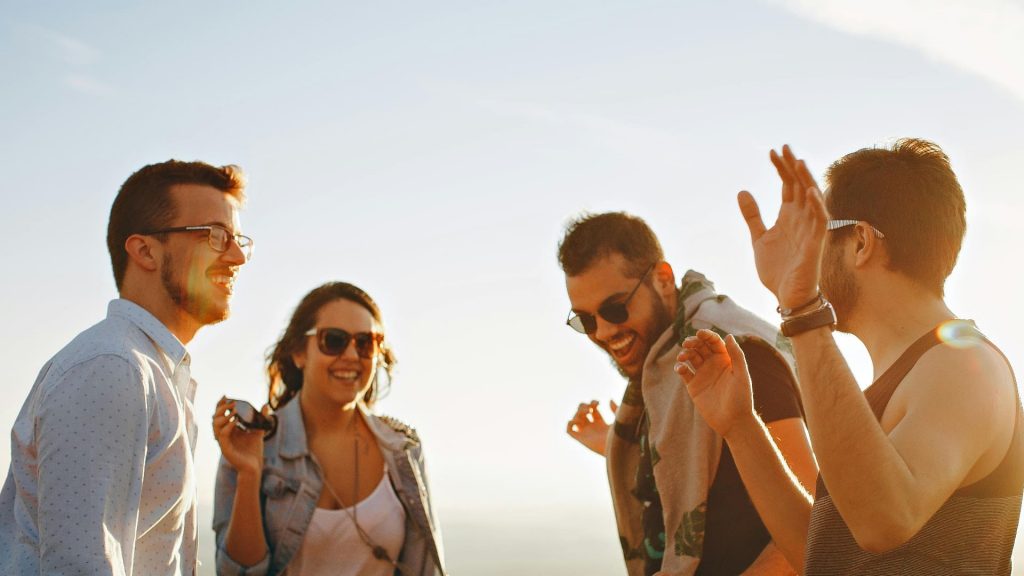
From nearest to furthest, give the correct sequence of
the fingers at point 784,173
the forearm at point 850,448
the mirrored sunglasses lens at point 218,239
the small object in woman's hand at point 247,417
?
1. the forearm at point 850,448
2. the fingers at point 784,173
3. the mirrored sunglasses lens at point 218,239
4. the small object in woman's hand at point 247,417

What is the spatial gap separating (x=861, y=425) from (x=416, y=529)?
3610mm

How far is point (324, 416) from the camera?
19.3 ft

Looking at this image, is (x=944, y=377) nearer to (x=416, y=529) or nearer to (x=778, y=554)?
(x=778, y=554)

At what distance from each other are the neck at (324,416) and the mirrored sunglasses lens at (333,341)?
1.01 ft

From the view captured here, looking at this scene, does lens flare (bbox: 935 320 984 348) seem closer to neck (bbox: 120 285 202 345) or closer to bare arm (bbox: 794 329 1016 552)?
bare arm (bbox: 794 329 1016 552)

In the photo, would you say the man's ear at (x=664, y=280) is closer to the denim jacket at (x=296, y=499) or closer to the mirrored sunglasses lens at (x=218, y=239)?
the denim jacket at (x=296, y=499)

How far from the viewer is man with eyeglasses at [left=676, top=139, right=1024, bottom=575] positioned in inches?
90.0

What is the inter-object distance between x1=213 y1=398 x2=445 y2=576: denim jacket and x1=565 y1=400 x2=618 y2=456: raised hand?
929 millimetres

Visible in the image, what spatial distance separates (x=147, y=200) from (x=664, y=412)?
2.32 meters

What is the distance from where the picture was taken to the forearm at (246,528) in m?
5.18

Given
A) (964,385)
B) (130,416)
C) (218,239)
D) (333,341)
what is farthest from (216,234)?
(964,385)

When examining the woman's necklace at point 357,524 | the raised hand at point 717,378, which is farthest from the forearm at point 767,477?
the woman's necklace at point 357,524

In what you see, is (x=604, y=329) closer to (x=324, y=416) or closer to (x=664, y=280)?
(x=664, y=280)

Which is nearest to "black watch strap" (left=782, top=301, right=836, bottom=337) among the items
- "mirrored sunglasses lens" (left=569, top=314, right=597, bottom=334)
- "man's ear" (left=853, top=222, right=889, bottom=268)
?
"man's ear" (left=853, top=222, right=889, bottom=268)
